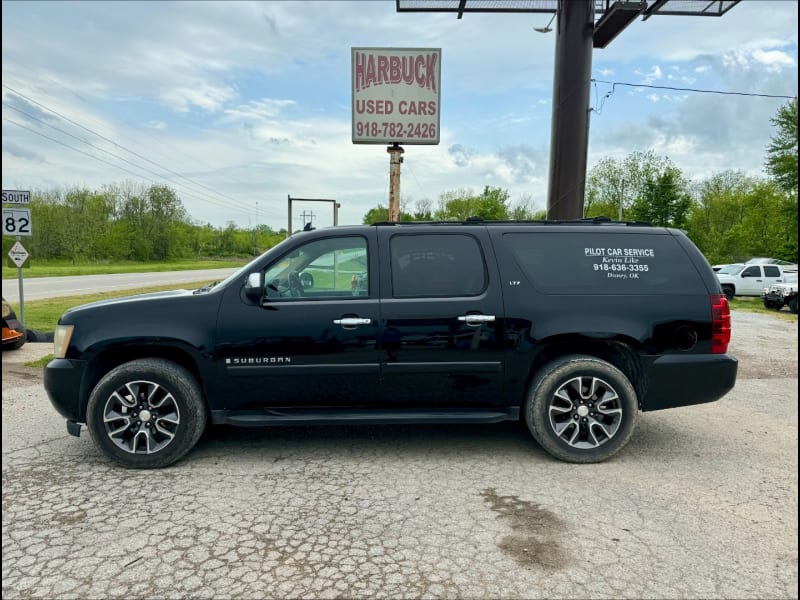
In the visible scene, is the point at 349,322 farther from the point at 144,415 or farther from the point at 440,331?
the point at 144,415

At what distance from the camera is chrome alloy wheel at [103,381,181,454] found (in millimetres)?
3979

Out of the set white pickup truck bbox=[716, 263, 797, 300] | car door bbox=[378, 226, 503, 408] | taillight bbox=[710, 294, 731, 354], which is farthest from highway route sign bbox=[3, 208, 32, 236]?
white pickup truck bbox=[716, 263, 797, 300]

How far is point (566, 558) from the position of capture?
9.15ft

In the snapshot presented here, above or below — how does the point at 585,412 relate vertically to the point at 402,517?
above

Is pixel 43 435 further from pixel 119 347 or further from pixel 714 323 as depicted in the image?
pixel 714 323

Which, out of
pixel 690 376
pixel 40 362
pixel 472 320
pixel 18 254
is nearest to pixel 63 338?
pixel 472 320

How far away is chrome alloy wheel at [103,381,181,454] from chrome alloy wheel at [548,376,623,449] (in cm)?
293

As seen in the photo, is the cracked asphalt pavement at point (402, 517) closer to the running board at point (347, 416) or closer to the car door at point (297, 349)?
the running board at point (347, 416)

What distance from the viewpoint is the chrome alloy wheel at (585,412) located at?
13.5 ft

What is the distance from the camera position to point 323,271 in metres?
4.30

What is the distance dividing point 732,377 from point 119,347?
4.82 metres

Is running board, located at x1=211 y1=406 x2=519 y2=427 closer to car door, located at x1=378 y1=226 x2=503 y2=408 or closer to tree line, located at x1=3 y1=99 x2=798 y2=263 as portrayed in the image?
car door, located at x1=378 y1=226 x2=503 y2=408

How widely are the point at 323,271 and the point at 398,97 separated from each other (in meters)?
7.61

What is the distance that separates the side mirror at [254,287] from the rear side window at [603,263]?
1990mm
